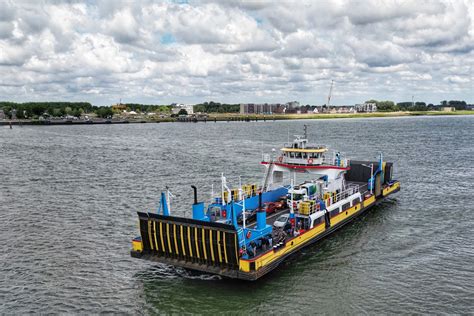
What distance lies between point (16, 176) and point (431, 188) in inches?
2193

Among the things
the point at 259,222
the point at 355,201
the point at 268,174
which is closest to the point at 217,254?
the point at 259,222

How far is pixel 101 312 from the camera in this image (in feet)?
65.0

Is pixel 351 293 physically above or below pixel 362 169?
below

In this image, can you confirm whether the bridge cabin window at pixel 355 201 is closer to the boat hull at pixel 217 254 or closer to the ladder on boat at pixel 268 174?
the ladder on boat at pixel 268 174

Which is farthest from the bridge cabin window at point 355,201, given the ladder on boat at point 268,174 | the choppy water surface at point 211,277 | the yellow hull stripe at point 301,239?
the ladder on boat at point 268,174

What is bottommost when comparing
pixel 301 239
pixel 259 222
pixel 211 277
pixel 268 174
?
pixel 211 277

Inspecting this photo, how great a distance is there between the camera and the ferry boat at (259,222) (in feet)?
69.2

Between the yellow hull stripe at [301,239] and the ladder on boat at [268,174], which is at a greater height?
the ladder on boat at [268,174]

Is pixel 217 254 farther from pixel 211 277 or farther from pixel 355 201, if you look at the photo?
pixel 355 201

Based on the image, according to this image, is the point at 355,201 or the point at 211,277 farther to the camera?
the point at 355,201

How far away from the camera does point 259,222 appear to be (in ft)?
76.2

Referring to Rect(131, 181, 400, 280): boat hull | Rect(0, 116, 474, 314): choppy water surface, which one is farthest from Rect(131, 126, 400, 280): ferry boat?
Rect(0, 116, 474, 314): choppy water surface

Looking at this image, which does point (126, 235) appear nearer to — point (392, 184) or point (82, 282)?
point (82, 282)

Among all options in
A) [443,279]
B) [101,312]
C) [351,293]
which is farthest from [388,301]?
[101,312]
